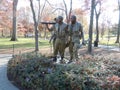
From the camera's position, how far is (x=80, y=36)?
31.0 feet

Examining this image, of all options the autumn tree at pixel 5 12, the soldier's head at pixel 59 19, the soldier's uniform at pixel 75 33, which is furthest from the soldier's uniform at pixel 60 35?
the autumn tree at pixel 5 12

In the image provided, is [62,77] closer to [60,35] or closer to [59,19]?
[60,35]

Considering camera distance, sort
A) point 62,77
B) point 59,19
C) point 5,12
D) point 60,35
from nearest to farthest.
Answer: point 62,77
point 59,19
point 60,35
point 5,12

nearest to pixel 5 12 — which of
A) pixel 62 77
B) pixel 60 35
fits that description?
pixel 60 35

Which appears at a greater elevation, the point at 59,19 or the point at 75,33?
the point at 59,19

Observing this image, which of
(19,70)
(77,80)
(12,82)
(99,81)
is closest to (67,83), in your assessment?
(77,80)

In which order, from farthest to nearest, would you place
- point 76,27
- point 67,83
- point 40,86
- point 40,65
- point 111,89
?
point 76,27, point 40,65, point 40,86, point 67,83, point 111,89

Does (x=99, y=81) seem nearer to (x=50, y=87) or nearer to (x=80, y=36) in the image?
(x=50, y=87)

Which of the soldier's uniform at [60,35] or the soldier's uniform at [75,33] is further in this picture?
the soldier's uniform at [60,35]

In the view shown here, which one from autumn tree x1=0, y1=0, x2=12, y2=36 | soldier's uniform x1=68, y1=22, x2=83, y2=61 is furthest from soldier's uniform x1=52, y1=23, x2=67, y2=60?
autumn tree x1=0, y1=0, x2=12, y2=36


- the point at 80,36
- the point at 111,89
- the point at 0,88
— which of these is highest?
the point at 80,36

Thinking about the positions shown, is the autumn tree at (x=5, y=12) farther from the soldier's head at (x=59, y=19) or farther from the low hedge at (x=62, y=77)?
the low hedge at (x=62, y=77)

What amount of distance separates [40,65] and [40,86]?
4.34 feet

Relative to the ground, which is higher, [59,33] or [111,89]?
[59,33]
